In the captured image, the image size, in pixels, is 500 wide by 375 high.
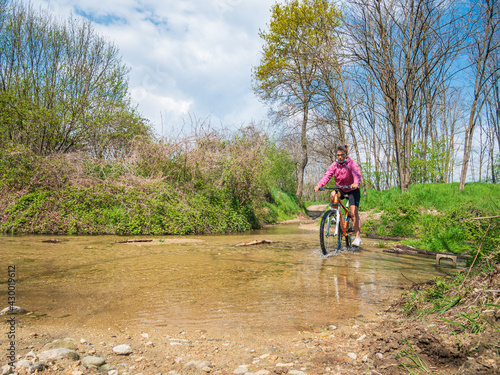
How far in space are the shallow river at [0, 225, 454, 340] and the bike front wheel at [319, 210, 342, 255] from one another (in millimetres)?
323

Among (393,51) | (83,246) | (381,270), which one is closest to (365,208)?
(393,51)

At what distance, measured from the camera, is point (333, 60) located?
16.9 metres

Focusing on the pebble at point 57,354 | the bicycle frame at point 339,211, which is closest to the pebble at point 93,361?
the pebble at point 57,354

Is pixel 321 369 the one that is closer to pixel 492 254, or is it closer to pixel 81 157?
pixel 492 254

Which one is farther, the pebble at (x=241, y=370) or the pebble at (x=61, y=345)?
the pebble at (x=61, y=345)

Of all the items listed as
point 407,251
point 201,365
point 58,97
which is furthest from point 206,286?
point 58,97

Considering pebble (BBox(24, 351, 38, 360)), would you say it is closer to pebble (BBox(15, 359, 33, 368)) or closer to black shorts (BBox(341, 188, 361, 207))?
pebble (BBox(15, 359, 33, 368))

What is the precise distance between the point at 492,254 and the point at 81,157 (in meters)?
14.5

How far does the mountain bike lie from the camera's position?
7.17 metres

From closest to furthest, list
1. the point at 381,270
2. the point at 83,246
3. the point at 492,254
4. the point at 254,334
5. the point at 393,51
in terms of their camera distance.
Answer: the point at 254,334
the point at 492,254
the point at 381,270
the point at 83,246
the point at 393,51

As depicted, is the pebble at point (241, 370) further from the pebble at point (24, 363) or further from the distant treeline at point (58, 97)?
the distant treeline at point (58, 97)

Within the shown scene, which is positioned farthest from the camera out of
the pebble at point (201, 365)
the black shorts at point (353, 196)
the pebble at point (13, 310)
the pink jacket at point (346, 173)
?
the black shorts at point (353, 196)

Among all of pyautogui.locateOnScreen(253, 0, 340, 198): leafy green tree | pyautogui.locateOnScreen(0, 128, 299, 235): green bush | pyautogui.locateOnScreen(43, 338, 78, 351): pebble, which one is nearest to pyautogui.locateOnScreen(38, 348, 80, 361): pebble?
pyautogui.locateOnScreen(43, 338, 78, 351): pebble

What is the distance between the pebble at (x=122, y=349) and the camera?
7.30ft
